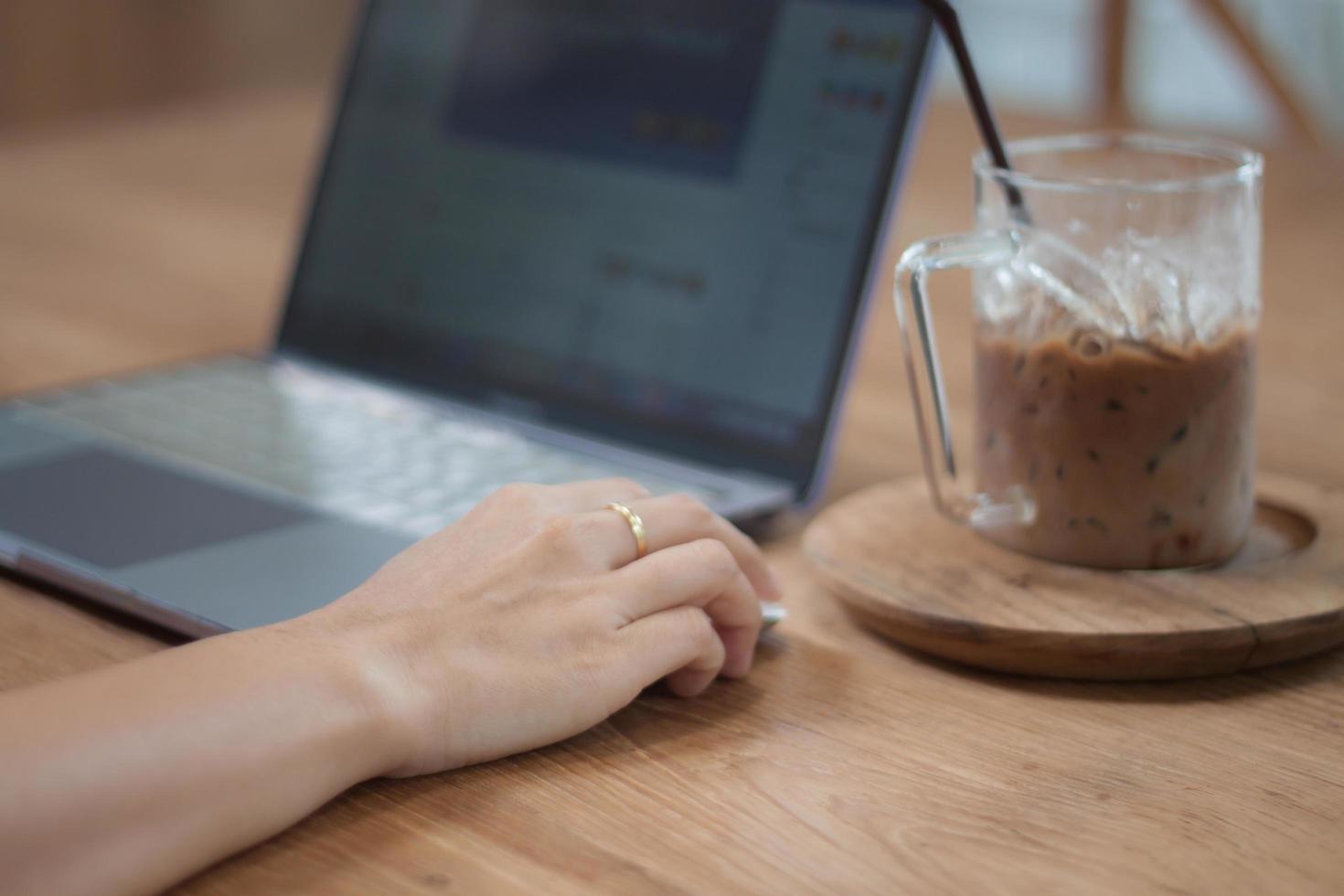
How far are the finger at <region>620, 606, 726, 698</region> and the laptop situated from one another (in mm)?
178

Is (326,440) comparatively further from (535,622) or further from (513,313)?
(535,622)

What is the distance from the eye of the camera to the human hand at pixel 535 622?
602 millimetres

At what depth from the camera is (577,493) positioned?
71cm

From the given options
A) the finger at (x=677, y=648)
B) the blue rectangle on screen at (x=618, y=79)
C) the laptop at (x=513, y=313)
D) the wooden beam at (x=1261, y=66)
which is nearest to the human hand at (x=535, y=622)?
the finger at (x=677, y=648)

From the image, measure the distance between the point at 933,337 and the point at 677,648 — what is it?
238mm

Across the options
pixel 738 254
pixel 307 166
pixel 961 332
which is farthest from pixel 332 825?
pixel 307 166

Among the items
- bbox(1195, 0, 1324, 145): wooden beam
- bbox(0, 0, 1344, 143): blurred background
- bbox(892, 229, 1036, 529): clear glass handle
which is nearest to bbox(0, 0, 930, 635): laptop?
bbox(892, 229, 1036, 529): clear glass handle

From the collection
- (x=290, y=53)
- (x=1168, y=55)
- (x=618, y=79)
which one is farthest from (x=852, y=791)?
(x=290, y=53)

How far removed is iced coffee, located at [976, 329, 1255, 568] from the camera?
70 centimetres

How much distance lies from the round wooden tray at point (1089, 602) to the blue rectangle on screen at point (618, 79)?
33 centimetres

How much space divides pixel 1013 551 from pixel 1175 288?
0.54 ft

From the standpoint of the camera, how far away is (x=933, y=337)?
772mm

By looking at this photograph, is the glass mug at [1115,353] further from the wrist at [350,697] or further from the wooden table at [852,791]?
the wrist at [350,697]

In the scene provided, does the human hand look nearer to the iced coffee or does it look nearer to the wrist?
the wrist
